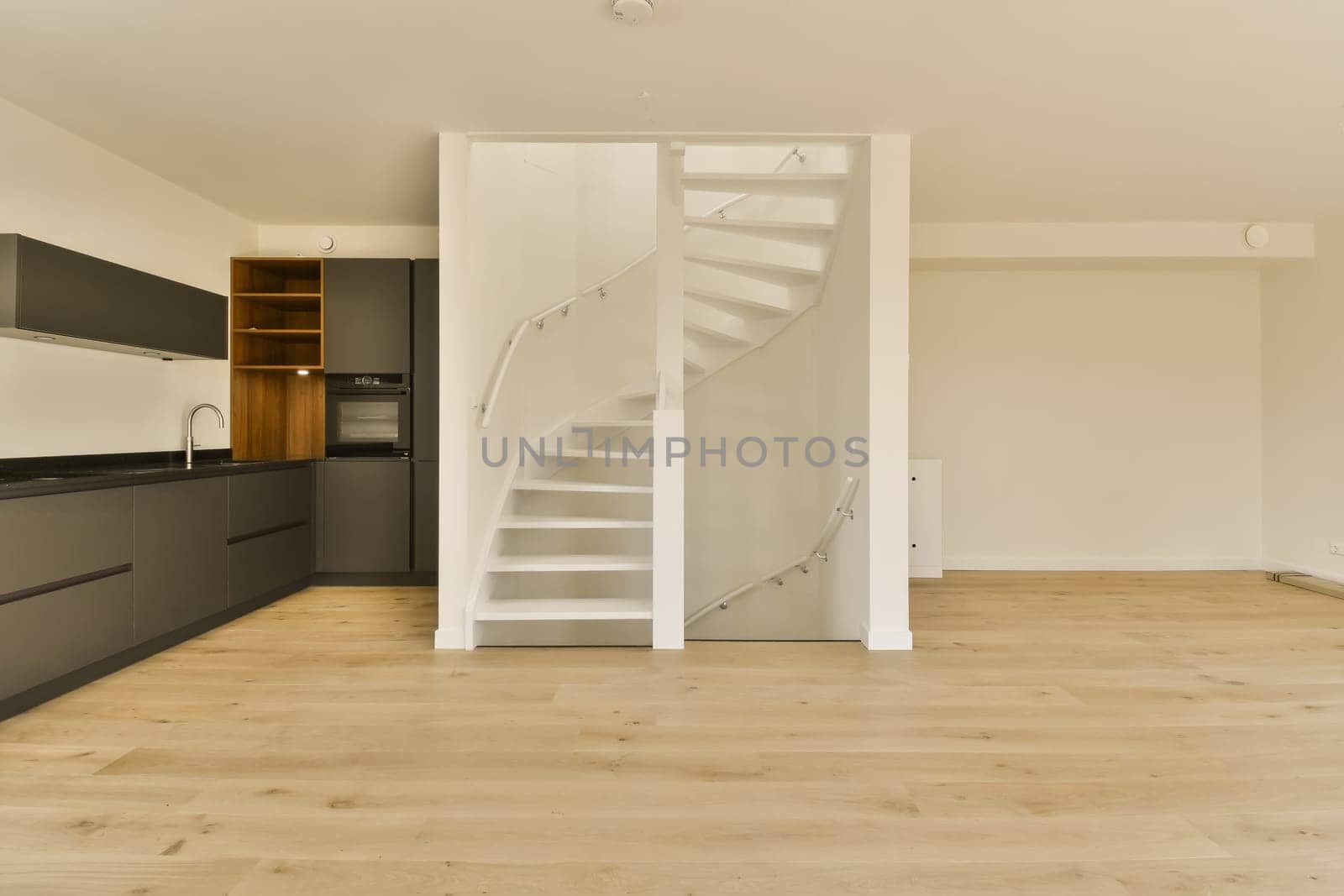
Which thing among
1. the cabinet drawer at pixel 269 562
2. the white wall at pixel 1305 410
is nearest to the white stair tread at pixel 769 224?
the cabinet drawer at pixel 269 562

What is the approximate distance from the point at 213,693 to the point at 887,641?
324 cm

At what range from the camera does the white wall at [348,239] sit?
5.41 m

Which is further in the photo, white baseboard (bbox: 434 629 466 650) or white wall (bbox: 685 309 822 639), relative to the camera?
white wall (bbox: 685 309 822 639)

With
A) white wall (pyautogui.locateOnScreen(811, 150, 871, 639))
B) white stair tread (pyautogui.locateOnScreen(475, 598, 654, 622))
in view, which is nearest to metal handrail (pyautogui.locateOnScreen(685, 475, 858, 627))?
white wall (pyautogui.locateOnScreen(811, 150, 871, 639))

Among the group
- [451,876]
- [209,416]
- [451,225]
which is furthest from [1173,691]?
[209,416]

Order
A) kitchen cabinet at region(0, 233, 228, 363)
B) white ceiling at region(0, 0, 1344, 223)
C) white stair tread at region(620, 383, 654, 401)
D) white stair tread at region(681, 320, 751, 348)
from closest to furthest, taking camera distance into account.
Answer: white ceiling at region(0, 0, 1344, 223), kitchen cabinet at region(0, 233, 228, 363), white stair tread at region(620, 383, 654, 401), white stair tread at region(681, 320, 751, 348)

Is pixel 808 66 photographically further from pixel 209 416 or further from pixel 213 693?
pixel 209 416

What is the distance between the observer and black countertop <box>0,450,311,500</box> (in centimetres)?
287

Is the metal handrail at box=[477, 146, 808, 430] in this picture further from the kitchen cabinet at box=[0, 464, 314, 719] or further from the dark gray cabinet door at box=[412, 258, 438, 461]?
the kitchen cabinet at box=[0, 464, 314, 719]

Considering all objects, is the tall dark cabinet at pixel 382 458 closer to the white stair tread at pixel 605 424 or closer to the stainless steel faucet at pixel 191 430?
the stainless steel faucet at pixel 191 430

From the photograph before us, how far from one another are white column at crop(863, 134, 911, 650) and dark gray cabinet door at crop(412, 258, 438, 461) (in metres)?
3.11

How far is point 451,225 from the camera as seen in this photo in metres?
3.72

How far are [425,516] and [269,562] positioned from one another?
1.02 m

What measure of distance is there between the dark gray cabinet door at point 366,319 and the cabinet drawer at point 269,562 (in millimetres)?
1256
